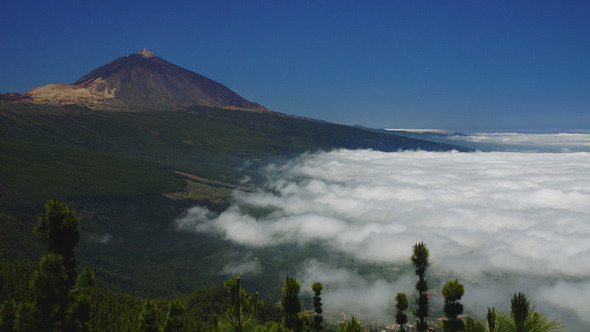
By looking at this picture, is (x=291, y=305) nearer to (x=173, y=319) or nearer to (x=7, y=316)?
(x=173, y=319)

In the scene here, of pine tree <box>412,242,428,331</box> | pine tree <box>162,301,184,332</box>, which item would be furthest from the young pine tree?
pine tree <box>412,242,428,331</box>

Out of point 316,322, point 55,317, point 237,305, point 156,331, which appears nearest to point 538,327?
point 237,305

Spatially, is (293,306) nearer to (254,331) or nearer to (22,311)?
(254,331)

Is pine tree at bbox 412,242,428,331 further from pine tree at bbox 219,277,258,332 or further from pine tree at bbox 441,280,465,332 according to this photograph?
pine tree at bbox 219,277,258,332

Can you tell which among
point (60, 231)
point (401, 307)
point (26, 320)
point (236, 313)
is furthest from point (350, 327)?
point (26, 320)

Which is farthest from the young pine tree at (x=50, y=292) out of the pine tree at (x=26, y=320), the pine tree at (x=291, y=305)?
the pine tree at (x=291, y=305)
